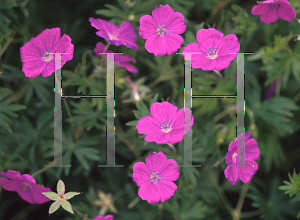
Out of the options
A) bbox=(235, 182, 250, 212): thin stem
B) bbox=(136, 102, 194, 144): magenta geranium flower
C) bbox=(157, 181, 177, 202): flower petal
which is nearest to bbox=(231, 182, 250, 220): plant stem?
bbox=(235, 182, 250, 212): thin stem

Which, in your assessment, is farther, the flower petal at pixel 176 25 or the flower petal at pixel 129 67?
the flower petal at pixel 129 67

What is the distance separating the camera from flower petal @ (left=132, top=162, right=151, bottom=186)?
1100 mm

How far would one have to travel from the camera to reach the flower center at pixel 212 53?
44.7 inches

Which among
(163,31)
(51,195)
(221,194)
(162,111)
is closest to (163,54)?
(163,31)

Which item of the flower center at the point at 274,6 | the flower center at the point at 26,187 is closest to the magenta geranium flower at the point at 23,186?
the flower center at the point at 26,187

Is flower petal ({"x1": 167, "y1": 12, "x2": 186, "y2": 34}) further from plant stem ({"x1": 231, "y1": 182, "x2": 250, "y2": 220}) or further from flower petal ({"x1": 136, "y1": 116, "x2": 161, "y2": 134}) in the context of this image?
plant stem ({"x1": 231, "y1": 182, "x2": 250, "y2": 220})

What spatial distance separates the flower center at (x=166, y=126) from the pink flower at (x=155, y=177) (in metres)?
0.09

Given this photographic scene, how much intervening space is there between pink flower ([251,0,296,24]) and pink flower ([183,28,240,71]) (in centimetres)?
18

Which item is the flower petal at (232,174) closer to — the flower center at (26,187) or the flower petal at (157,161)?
the flower petal at (157,161)

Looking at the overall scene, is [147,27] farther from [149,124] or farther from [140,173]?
[140,173]

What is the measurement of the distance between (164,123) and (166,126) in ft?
0.04

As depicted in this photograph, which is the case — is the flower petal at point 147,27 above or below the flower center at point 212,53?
above

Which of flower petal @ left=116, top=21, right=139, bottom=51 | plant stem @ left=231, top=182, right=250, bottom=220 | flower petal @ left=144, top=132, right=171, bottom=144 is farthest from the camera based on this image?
plant stem @ left=231, top=182, right=250, bottom=220

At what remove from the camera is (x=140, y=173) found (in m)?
1.11
